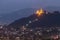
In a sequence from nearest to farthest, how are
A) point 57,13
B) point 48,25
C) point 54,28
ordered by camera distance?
point 54,28 < point 48,25 < point 57,13

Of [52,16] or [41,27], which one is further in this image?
[52,16]

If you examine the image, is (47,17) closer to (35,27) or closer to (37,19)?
(37,19)

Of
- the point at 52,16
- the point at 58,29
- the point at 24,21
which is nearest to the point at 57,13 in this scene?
the point at 52,16

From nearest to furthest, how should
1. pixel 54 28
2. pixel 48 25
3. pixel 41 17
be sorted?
1. pixel 54 28
2. pixel 48 25
3. pixel 41 17

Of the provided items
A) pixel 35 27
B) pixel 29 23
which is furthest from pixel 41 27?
pixel 29 23

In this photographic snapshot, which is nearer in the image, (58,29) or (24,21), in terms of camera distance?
(58,29)

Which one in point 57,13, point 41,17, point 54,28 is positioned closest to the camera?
point 54,28

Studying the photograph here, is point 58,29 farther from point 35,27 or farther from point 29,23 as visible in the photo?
point 29,23

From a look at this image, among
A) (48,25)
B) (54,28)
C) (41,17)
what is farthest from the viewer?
(41,17)
